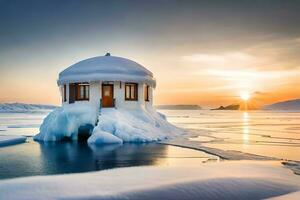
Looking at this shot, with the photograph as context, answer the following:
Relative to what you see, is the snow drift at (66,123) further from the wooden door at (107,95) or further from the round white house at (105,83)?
the wooden door at (107,95)

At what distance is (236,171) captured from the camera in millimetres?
14492

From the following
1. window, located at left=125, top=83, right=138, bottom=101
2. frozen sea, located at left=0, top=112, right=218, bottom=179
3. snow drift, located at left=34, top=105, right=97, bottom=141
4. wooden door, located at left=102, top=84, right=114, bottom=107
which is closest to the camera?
frozen sea, located at left=0, top=112, right=218, bottom=179

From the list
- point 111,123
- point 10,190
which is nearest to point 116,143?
point 111,123

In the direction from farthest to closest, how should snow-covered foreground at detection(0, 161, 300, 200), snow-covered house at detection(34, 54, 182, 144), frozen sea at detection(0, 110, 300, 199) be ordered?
snow-covered house at detection(34, 54, 182, 144)
frozen sea at detection(0, 110, 300, 199)
snow-covered foreground at detection(0, 161, 300, 200)

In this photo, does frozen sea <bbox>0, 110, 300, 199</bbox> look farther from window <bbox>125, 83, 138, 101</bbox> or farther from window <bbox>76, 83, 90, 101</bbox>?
window <bbox>125, 83, 138, 101</bbox>

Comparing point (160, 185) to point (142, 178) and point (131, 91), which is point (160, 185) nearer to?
point (142, 178)

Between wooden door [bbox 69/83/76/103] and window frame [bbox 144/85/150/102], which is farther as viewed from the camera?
window frame [bbox 144/85/150/102]

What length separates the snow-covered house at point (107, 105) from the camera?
29812 mm

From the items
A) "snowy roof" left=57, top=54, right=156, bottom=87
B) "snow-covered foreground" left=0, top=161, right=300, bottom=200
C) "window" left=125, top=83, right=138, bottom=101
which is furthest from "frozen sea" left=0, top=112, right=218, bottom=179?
"window" left=125, top=83, right=138, bottom=101

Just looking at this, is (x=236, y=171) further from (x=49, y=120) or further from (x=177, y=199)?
(x=49, y=120)

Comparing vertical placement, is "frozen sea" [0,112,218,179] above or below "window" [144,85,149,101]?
below

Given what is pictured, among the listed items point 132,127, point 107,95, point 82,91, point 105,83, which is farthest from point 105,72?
point 132,127

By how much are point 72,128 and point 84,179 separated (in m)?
18.4

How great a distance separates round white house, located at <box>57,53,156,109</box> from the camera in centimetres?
3297
